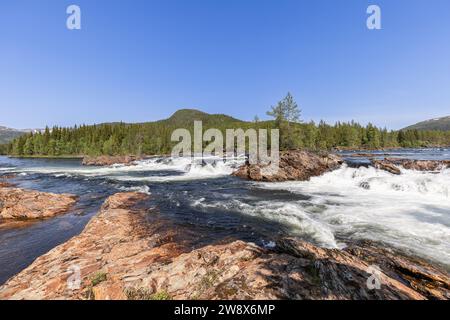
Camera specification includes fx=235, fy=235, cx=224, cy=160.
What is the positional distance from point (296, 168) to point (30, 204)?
27533 mm

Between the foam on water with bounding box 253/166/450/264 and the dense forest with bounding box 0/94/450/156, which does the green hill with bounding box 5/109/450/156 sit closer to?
the dense forest with bounding box 0/94/450/156

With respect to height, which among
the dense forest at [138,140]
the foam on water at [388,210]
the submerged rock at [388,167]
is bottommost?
the foam on water at [388,210]

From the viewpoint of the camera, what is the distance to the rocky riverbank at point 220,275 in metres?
4.82

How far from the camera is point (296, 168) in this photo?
3155cm

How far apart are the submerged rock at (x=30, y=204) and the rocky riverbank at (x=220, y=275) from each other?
8.13 meters

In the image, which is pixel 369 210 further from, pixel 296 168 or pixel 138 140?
pixel 138 140

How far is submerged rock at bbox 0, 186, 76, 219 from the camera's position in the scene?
1362 cm

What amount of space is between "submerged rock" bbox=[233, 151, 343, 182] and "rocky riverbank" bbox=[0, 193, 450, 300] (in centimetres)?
2268

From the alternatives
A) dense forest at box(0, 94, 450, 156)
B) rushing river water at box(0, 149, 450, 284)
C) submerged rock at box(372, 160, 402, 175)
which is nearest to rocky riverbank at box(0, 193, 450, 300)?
rushing river water at box(0, 149, 450, 284)

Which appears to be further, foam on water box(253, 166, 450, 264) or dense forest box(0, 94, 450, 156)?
dense forest box(0, 94, 450, 156)

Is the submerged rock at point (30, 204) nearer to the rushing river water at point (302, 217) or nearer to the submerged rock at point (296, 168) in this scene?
the rushing river water at point (302, 217)

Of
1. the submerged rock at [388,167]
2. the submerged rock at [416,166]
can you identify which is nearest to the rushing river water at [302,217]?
the submerged rock at [388,167]
